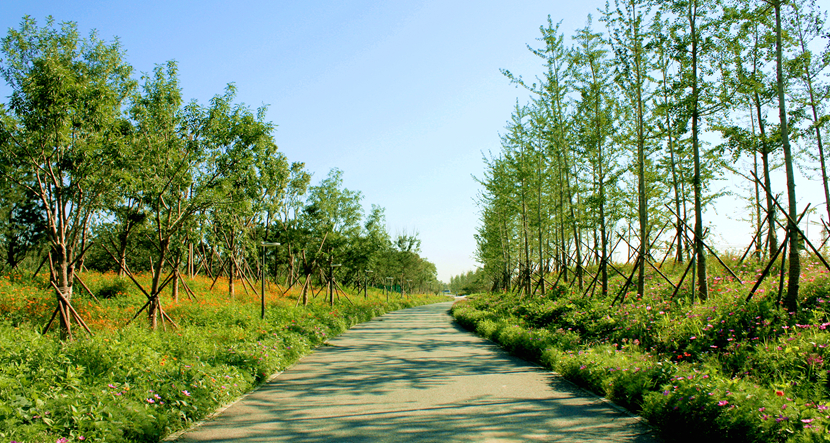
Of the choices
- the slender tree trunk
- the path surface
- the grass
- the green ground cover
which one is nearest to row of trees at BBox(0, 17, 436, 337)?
the grass

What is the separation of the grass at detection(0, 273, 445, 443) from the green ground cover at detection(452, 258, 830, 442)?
5263 millimetres

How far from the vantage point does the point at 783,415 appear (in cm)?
383

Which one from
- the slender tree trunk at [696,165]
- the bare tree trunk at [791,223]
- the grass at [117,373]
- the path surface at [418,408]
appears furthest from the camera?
the slender tree trunk at [696,165]

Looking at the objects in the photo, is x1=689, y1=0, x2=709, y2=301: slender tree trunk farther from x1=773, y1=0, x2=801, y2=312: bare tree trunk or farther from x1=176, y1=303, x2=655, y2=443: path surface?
x1=176, y1=303, x2=655, y2=443: path surface

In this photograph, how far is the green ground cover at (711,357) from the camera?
13.5 feet

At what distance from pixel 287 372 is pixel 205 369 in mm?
2345

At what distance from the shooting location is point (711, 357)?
6434 millimetres

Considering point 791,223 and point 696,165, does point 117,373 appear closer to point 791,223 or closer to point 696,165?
point 791,223

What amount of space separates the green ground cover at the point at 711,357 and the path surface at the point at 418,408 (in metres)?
0.49

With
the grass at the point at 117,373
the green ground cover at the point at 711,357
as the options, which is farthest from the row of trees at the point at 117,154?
the green ground cover at the point at 711,357

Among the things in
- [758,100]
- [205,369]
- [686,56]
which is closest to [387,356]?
[205,369]

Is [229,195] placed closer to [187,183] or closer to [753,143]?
[187,183]

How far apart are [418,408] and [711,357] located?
4.37 m

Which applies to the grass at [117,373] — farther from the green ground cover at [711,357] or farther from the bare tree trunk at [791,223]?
the bare tree trunk at [791,223]
